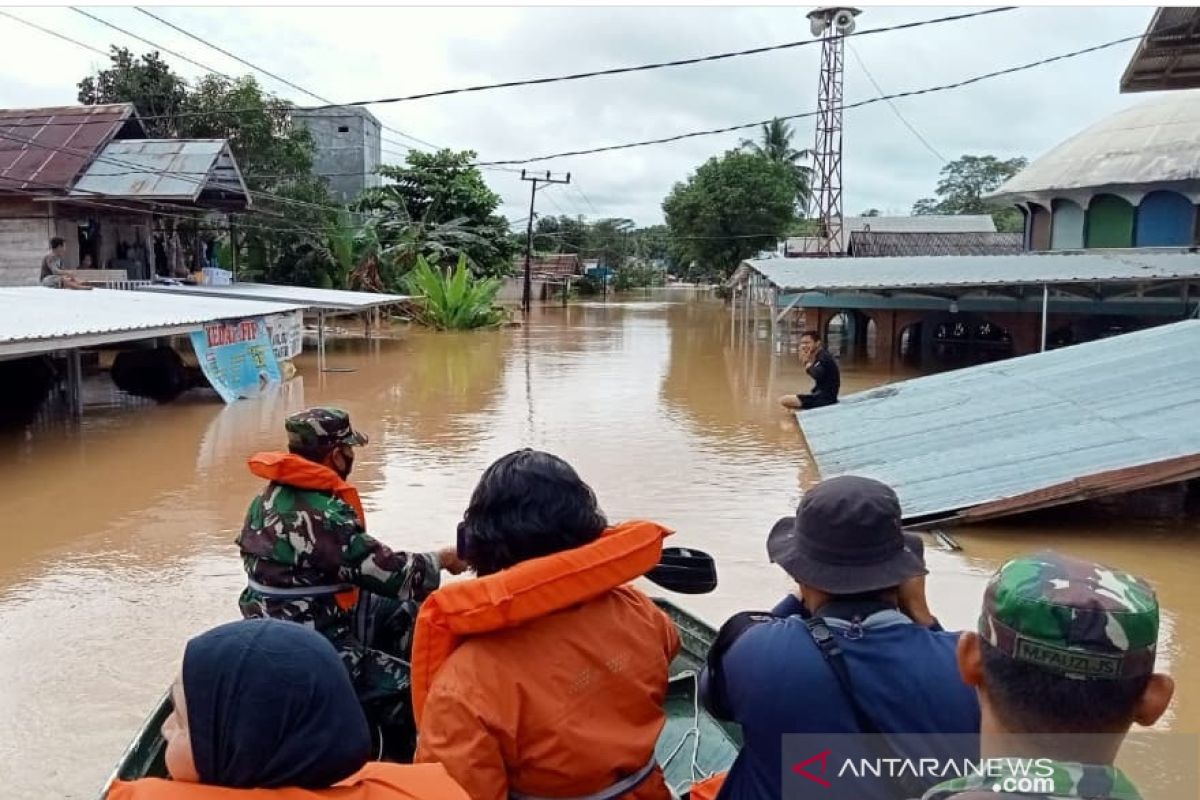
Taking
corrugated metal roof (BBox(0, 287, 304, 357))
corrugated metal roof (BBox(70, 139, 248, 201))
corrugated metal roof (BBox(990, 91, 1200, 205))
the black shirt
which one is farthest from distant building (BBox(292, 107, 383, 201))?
the black shirt

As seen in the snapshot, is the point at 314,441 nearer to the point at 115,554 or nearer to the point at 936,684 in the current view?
the point at 936,684

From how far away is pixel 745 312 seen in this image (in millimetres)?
29156

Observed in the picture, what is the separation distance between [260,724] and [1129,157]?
2520 cm

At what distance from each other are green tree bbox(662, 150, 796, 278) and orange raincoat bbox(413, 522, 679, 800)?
48.3m

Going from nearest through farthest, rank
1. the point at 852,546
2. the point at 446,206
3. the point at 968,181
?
the point at 852,546
the point at 446,206
the point at 968,181

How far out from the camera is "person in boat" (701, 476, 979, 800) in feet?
5.94

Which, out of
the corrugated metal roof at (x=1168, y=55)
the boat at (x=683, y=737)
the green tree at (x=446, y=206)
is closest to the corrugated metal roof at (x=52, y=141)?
the green tree at (x=446, y=206)

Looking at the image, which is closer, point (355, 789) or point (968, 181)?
point (355, 789)

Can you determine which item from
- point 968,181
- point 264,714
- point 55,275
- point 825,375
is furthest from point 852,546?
point 968,181

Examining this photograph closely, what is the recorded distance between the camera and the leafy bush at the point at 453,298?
29.7 metres

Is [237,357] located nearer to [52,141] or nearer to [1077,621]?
[52,141]

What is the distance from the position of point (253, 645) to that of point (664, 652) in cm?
96

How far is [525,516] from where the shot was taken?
2.03 metres

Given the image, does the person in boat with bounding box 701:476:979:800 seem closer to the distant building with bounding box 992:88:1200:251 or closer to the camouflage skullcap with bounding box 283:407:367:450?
the camouflage skullcap with bounding box 283:407:367:450
